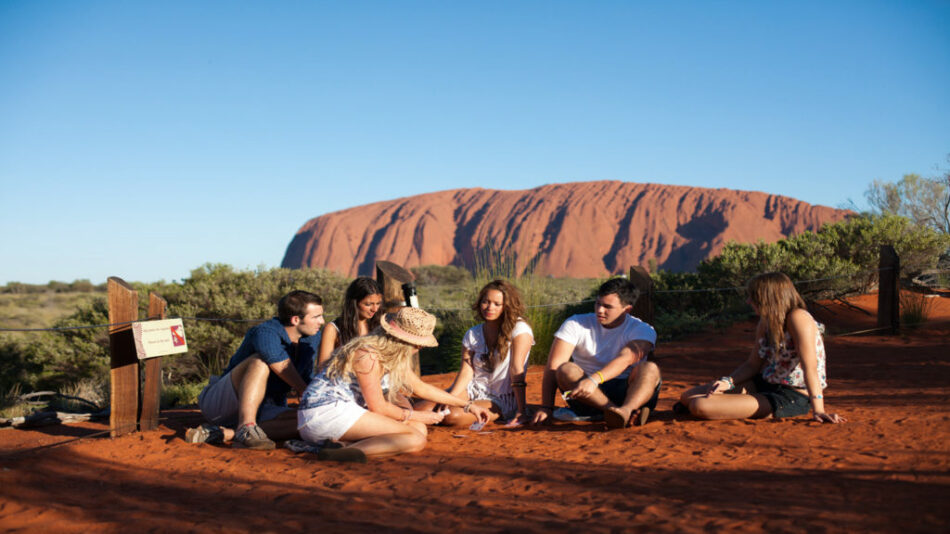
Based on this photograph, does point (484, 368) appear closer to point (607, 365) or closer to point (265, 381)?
point (607, 365)

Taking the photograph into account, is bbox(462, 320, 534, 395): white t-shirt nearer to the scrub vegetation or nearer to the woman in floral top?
the woman in floral top

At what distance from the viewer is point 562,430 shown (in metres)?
4.68

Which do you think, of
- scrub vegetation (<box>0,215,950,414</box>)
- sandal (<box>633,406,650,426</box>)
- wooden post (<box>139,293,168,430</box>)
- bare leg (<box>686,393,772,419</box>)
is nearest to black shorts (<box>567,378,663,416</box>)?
sandal (<box>633,406,650,426</box>)

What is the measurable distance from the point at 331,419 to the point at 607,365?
1.86 m

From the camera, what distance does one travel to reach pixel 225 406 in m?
4.76

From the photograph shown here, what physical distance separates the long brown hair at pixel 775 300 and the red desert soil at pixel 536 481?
1.99 ft

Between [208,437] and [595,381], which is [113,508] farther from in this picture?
[595,381]

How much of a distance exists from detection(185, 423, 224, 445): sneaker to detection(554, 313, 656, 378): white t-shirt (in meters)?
2.36

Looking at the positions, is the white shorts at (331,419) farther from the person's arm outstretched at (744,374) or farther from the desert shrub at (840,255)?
the desert shrub at (840,255)

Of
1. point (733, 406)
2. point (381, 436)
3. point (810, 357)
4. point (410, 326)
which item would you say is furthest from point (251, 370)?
point (810, 357)

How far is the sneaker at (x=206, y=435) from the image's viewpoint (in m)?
4.52

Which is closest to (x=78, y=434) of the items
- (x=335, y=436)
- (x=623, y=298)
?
(x=335, y=436)

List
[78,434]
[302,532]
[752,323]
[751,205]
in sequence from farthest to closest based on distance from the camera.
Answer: [751,205], [752,323], [78,434], [302,532]

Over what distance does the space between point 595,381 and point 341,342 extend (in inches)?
72.6
